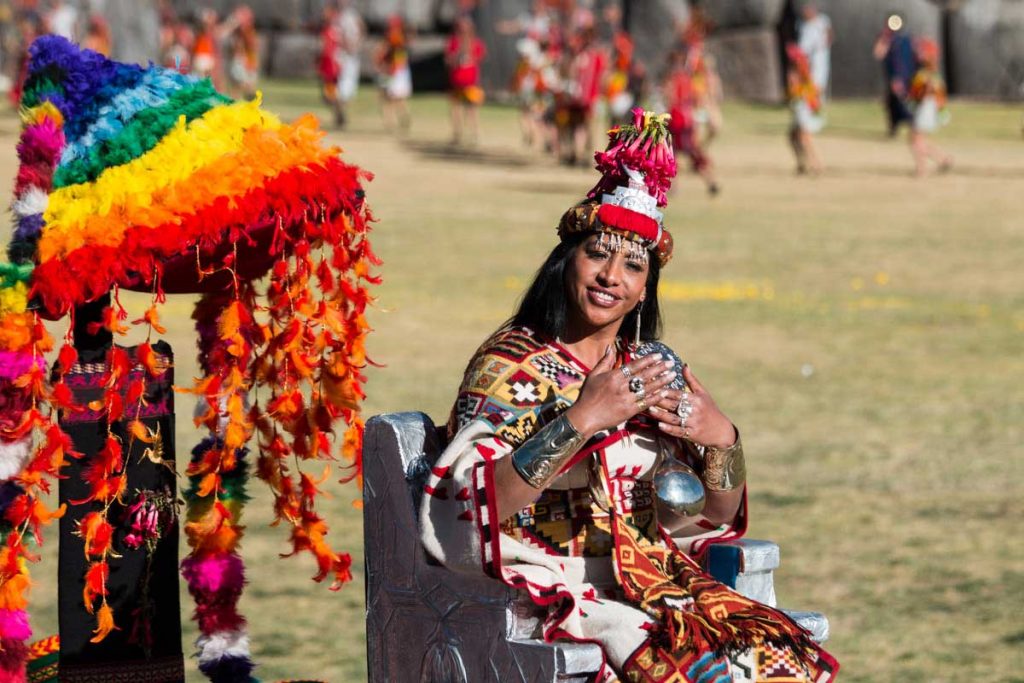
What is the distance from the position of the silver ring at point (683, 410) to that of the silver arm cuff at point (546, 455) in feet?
1.15

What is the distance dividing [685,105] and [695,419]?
18.0 metres

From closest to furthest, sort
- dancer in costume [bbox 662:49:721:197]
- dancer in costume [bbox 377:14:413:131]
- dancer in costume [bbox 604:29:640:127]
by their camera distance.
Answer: dancer in costume [bbox 662:49:721:197]
dancer in costume [bbox 604:29:640:127]
dancer in costume [bbox 377:14:413:131]

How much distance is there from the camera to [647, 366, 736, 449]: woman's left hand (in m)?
4.18

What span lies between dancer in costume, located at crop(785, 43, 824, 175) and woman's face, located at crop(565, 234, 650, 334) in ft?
63.9

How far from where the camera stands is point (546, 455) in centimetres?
394

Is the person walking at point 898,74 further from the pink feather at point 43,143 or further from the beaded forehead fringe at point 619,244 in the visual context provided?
the pink feather at point 43,143

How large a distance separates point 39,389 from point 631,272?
4.94 ft

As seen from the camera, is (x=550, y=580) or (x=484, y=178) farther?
(x=484, y=178)

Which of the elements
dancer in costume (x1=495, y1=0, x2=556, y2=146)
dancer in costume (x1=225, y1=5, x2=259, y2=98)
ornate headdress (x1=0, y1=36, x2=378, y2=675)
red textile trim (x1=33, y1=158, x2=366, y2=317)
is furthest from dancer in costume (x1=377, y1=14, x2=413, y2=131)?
red textile trim (x1=33, y1=158, x2=366, y2=317)

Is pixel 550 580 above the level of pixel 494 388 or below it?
below

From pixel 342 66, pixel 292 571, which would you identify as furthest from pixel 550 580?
pixel 342 66

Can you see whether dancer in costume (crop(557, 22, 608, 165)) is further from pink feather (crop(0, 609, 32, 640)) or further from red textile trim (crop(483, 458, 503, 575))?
red textile trim (crop(483, 458, 503, 575))

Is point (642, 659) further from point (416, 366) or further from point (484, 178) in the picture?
point (484, 178)

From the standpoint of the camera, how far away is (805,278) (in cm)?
1561
